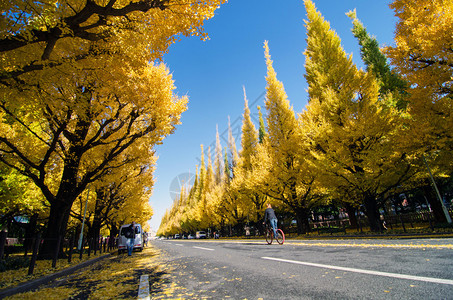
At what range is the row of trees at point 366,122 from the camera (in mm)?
9094

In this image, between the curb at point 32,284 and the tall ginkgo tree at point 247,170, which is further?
the tall ginkgo tree at point 247,170

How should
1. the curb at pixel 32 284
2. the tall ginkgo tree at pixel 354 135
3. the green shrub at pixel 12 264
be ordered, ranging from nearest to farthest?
the curb at pixel 32 284, the green shrub at pixel 12 264, the tall ginkgo tree at pixel 354 135

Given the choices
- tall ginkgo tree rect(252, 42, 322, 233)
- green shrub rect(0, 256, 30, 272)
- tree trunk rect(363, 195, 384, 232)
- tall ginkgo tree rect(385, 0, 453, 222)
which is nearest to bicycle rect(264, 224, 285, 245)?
tree trunk rect(363, 195, 384, 232)

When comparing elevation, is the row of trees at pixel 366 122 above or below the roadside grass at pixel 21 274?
above

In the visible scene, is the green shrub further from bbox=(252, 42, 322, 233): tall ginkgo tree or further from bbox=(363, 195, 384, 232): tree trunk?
bbox=(363, 195, 384, 232): tree trunk

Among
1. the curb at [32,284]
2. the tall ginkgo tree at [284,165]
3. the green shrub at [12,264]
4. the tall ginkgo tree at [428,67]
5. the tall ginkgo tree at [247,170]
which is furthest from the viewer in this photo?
the tall ginkgo tree at [247,170]

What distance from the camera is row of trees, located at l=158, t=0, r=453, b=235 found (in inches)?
358

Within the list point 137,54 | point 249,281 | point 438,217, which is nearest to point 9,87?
point 137,54

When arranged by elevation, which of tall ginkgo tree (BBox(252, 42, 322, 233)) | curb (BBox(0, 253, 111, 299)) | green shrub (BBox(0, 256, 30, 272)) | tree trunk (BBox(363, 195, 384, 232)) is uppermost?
tall ginkgo tree (BBox(252, 42, 322, 233))

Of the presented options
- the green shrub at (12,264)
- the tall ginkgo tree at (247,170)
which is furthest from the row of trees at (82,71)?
the tall ginkgo tree at (247,170)

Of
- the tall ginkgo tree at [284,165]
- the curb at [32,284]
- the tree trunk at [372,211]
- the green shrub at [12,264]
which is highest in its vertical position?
the tall ginkgo tree at [284,165]

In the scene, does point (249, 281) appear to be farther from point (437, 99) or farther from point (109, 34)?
point (437, 99)

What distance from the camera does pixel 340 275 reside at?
10.1 ft

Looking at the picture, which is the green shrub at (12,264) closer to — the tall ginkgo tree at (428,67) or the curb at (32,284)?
the curb at (32,284)
